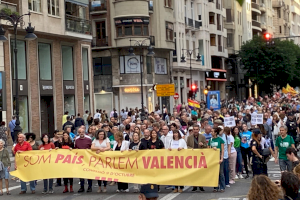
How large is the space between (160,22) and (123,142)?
3910cm

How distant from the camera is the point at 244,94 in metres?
81.0

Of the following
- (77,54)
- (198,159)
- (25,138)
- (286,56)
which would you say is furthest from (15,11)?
(286,56)

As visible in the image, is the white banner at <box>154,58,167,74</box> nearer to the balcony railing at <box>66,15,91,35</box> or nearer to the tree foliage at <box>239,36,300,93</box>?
the balcony railing at <box>66,15,91,35</box>

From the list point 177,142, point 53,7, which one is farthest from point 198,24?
point 177,142

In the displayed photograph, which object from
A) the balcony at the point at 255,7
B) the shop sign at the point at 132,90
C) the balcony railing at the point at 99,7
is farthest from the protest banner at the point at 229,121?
the balcony at the point at 255,7

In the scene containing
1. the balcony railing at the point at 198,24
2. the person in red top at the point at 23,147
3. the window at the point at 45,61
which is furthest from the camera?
the balcony railing at the point at 198,24

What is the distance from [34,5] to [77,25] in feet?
16.4

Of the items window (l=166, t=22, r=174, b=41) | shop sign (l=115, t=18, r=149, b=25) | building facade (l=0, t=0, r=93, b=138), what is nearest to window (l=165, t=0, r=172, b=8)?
window (l=166, t=22, r=174, b=41)

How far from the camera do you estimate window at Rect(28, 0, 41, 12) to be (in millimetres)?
34156

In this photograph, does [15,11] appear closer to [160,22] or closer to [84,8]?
[84,8]

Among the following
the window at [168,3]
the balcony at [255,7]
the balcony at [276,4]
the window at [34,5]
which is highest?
the balcony at [276,4]

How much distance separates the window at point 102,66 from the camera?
53.2 metres

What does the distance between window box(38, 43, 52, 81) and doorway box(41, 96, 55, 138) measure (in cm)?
132

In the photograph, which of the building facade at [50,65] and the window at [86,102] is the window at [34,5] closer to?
the building facade at [50,65]
